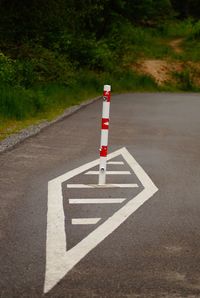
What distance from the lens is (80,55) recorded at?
3197 cm

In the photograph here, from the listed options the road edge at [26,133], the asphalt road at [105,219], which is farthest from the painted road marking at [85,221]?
the road edge at [26,133]

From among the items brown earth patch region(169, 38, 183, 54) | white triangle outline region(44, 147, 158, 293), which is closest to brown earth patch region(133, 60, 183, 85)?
brown earth patch region(169, 38, 183, 54)

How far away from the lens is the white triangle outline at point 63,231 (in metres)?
4.99

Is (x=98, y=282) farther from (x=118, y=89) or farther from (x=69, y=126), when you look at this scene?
(x=118, y=89)

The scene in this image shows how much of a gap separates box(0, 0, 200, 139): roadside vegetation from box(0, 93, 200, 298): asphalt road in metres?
3.37

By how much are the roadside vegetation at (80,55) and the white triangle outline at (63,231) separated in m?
5.64

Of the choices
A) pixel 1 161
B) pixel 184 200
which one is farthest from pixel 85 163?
pixel 184 200

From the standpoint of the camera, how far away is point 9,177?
8664mm

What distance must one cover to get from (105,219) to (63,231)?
2.21ft

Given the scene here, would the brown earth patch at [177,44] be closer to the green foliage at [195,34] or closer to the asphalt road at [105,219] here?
the green foliage at [195,34]

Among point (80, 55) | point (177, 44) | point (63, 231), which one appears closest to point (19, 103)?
point (63, 231)

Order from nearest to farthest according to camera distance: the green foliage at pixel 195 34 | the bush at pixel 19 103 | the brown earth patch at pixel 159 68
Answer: the bush at pixel 19 103 → the brown earth patch at pixel 159 68 → the green foliage at pixel 195 34

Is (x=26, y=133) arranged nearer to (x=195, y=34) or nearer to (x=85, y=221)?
(x=85, y=221)

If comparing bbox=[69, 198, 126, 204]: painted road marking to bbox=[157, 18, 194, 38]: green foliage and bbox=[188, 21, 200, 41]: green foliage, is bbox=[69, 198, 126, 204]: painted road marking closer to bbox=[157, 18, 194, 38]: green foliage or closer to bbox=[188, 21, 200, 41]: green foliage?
bbox=[188, 21, 200, 41]: green foliage
